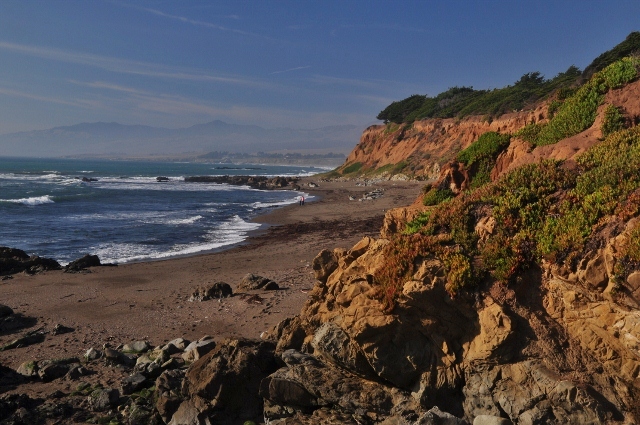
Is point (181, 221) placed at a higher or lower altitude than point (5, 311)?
higher

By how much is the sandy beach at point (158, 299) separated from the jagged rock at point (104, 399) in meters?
3.15

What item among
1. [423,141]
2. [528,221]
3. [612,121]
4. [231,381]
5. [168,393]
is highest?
[423,141]

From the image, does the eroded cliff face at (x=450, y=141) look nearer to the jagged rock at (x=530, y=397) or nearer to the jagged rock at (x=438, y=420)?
the jagged rock at (x=530, y=397)

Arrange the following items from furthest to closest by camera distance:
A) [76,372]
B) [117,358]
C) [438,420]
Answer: [117,358], [76,372], [438,420]

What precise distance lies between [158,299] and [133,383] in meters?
7.14

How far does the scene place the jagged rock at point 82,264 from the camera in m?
21.3

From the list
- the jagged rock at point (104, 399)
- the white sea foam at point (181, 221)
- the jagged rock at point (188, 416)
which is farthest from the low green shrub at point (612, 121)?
the white sea foam at point (181, 221)

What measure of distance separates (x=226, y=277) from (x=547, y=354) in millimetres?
14820

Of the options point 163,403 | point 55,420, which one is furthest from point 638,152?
point 55,420

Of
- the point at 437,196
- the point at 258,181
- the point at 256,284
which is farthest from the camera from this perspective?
the point at 258,181

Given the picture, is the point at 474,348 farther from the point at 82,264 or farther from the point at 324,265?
the point at 82,264

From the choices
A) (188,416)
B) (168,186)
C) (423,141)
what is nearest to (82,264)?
(188,416)

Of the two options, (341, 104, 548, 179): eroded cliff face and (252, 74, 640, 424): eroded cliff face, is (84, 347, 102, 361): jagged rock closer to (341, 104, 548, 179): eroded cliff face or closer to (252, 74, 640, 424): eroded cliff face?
(252, 74, 640, 424): eroded cliff face

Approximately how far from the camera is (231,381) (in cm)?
837
